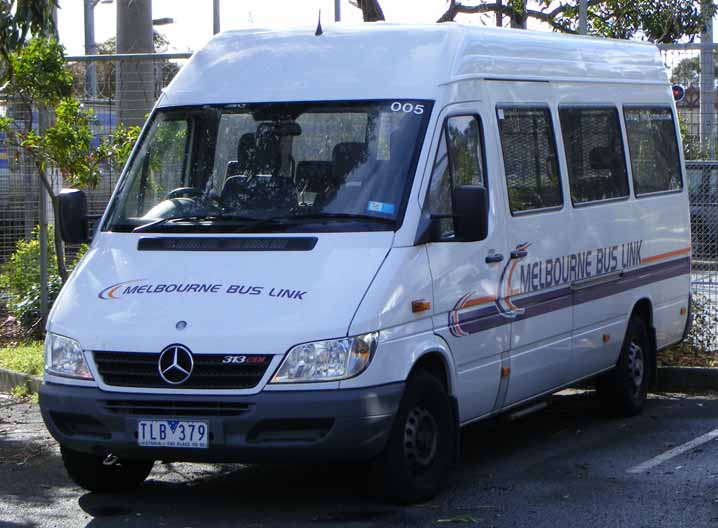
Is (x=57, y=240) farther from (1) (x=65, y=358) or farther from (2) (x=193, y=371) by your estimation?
(2) (x=193, y=371)

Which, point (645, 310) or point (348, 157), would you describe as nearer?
point (348, 157)

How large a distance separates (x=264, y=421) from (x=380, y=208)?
4.46 ft

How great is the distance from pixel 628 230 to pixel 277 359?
4094 mm

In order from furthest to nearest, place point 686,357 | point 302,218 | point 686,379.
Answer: point 686,357 → point 686,379 → point 302,218

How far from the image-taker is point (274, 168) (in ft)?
26.2

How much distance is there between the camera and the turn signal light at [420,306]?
7.29 meters

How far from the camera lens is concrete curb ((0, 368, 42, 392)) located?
11438 mm

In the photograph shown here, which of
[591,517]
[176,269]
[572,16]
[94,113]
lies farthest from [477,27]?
[572,16]

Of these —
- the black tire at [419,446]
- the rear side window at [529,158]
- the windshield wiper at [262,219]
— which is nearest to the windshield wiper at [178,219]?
the windshield wiper at [262,219]

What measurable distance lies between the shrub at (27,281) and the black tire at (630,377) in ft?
19.5

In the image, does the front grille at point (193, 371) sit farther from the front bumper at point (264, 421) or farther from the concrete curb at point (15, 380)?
the concrete curb at point (15, 380)

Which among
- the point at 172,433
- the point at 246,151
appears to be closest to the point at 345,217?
the point at 246,151

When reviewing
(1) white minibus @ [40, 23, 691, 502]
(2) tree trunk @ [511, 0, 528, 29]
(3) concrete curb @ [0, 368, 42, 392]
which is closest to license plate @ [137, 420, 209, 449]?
(1) white minibus @ [40, 23, 691, 502]

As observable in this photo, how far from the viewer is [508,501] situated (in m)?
7.60
